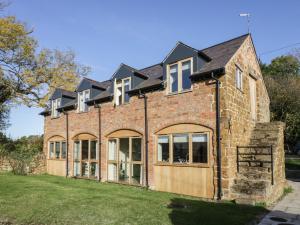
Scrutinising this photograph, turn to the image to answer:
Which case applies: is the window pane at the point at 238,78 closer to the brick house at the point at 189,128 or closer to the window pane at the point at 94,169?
the brick house at the point at 189,128

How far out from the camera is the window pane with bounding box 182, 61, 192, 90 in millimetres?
13508

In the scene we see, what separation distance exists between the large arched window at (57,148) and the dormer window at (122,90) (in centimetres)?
691

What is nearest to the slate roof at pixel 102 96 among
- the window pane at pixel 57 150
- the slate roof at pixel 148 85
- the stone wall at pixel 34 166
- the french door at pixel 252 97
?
the slate roof at pixel 148 85

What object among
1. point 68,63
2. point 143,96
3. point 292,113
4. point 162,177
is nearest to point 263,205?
point 162,177

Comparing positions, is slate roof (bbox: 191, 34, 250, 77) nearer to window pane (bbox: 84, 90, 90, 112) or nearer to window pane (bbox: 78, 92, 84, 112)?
window pane (bbox: 84, 90, 90, 112)

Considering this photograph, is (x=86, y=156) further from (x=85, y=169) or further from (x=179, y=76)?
(x=179, y=76)

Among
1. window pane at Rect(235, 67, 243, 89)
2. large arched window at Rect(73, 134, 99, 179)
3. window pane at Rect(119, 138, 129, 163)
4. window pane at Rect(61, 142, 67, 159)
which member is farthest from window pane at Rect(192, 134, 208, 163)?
window pane at Rect(61, 142, 67, 159)

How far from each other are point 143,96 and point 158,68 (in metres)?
2.85

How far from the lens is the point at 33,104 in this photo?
1323 inches

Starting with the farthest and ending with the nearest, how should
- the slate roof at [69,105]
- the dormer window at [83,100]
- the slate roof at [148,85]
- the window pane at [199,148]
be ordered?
the slate roof at [69,105] → the dormer window at [83,100] → the slate roof at [148,85] → the window pane at [199,148]

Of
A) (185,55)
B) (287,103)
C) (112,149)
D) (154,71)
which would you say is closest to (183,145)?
(185,55)

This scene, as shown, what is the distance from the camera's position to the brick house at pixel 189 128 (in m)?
12.1

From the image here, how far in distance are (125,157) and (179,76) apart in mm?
5955

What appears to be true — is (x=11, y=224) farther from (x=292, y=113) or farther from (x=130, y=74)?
(x=292, y=113)
